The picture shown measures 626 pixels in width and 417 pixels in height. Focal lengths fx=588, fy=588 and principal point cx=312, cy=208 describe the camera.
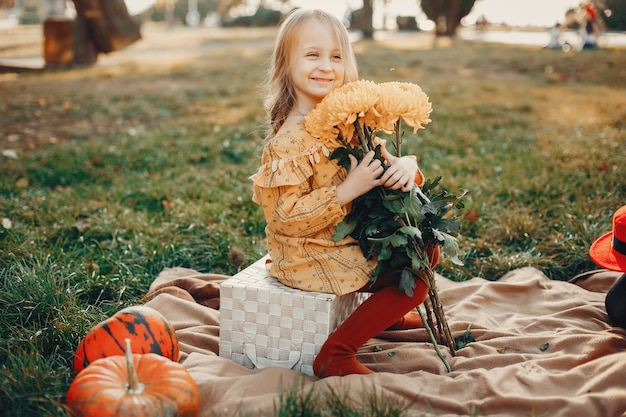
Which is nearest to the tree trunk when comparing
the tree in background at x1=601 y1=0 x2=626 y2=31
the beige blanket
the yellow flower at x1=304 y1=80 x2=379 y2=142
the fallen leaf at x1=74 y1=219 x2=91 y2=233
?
the tree in background at x1=601 y1=0 x2=626 y2=31

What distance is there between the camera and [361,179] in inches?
99.5

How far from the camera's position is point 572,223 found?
13.9ft

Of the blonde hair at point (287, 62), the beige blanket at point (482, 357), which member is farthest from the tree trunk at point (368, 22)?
the blonde hair at point (287, 62)

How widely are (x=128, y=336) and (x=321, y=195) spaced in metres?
1.04

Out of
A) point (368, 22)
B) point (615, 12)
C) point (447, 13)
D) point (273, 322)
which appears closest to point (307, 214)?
point (273, 322)

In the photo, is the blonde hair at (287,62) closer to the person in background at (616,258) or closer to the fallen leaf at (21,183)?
the person in background at (616,258)

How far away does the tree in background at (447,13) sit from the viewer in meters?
22.1

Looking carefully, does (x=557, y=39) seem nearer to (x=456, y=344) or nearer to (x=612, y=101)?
(x=612, y=101)

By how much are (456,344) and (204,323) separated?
135 centimetres

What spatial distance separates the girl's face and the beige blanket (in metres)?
1.32

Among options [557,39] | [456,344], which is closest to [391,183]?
[456,344]

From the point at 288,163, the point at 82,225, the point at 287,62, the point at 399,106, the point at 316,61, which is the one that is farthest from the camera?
the point at 82,225

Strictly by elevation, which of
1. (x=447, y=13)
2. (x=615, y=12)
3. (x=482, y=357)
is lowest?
(x=482, y=357)

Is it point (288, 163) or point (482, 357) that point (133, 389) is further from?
point (482, 357)
